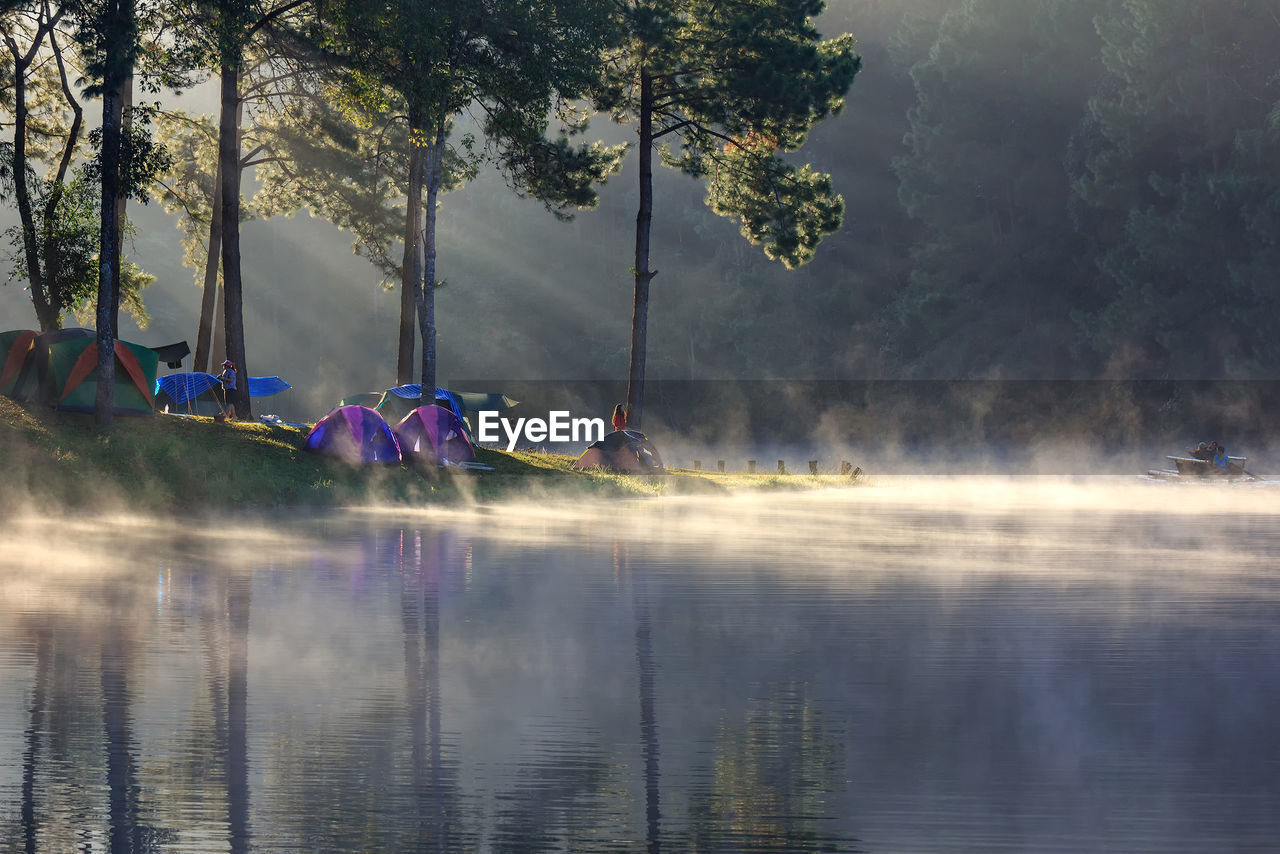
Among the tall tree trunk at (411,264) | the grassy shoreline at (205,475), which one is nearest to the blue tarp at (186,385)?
the tall tree trunk at (411,264)

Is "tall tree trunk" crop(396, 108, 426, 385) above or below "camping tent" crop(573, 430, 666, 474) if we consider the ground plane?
above

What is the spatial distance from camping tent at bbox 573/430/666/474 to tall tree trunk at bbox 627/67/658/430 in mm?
4109

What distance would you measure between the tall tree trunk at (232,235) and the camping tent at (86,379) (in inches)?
134

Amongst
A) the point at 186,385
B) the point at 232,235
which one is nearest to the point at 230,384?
the point at 232,235

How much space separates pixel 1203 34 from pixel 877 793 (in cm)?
6258

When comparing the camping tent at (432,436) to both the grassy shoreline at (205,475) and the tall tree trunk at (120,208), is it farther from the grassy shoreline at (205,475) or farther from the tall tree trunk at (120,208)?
the tall tree trunk at (120,208)

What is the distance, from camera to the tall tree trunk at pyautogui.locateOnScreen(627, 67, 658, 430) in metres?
43.2

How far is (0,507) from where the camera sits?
23.8 metres

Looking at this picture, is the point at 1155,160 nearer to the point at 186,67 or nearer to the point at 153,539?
the point at 186,67

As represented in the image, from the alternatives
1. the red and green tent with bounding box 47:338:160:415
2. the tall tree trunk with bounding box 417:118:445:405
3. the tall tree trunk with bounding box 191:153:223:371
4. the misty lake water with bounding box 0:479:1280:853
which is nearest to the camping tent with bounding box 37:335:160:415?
the red and green tent with bounding box 47:338:160:415

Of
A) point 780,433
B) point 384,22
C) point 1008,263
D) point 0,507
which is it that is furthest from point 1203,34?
point 0,507

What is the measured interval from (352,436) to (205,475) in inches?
202

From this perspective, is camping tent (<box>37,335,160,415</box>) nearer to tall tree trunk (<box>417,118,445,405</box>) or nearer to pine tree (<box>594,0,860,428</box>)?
tall tree trunk (<box>417,118,445,405</box>)

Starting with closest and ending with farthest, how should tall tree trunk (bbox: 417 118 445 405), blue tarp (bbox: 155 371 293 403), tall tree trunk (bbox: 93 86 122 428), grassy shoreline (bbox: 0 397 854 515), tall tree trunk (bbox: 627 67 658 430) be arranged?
grassy shoreline (bbox: 0 397 854 515)
tall tree trunk (bbox: 93 86 122 428)
tall tree trunk (bbox: 417 118 445 405)
tall tree trunk (bbox: 627 67 658 430)
blue tarp (bbox: 155 371 293 403)
